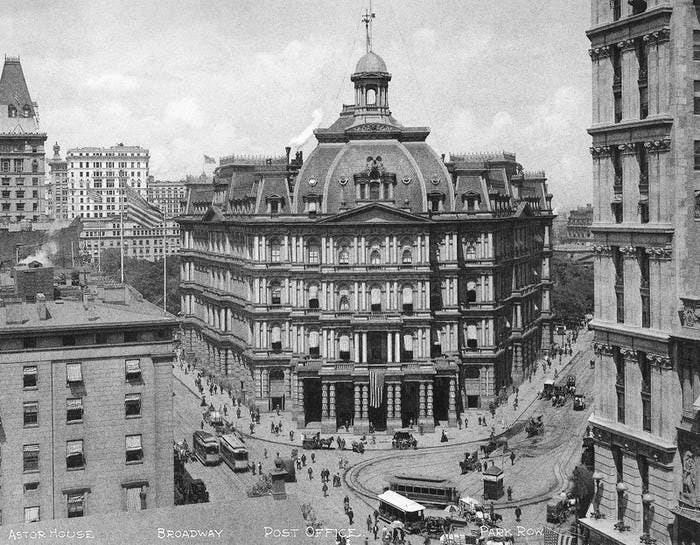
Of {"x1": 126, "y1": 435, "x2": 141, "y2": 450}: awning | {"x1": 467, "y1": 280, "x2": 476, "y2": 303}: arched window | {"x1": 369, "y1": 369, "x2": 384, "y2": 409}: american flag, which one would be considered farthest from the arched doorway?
{"x1": 126, "y1": 435, "x2": 141, "y2": 450}: awning

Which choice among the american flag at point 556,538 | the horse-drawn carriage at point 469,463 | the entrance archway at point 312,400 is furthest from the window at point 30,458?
the entrance archway at point 312,400

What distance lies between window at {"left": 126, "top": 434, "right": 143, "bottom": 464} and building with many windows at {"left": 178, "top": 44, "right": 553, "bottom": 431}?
149 feet

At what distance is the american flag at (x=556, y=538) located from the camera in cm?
5684

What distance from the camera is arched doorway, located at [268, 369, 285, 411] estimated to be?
11362 cm

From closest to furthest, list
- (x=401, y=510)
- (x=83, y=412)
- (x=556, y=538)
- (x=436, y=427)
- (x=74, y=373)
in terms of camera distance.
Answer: (x=83, y=412) → (x=74, y=373) → (x=556, y=538) → (x=401, y=510) → (x=436, y=427)

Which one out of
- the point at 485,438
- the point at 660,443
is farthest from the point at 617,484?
the point at 485,438

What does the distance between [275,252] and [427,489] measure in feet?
145

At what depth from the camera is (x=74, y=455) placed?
58406 millimetres

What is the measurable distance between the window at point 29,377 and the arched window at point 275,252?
55.8 meters

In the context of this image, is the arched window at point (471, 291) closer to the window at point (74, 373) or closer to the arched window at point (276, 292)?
the arched window at point (276, 292)

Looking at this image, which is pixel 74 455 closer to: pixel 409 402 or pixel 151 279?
pixel 409 402

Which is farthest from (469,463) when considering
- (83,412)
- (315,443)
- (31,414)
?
(31,414)

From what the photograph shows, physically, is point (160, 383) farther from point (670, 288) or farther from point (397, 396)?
point (397, 396)

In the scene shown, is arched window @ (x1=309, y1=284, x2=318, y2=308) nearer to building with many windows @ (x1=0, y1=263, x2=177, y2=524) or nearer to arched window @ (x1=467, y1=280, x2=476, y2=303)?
arched window @ (x1=467, y1=280, x2=476, y2=303)
